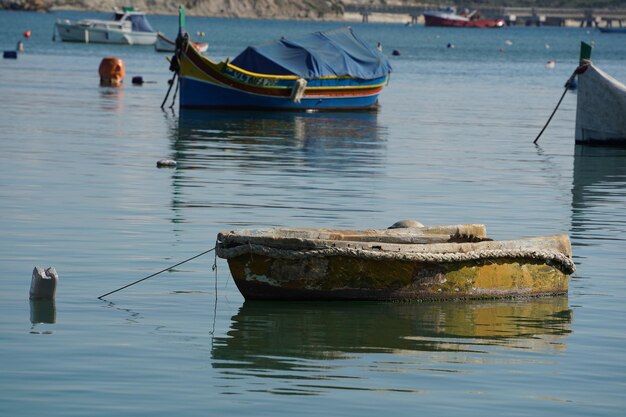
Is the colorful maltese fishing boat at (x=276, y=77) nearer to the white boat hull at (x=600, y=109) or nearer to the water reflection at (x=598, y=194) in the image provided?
the white boat hull at (x=600, y=109)

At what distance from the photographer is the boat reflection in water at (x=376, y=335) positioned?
11.9 metres

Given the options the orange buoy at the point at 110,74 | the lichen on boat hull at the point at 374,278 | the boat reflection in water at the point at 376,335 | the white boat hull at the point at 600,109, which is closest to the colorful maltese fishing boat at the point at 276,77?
the white boat hull at the point at 600,109

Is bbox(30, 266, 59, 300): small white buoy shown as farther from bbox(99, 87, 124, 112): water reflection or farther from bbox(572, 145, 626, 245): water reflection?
bbox(99, 87, 124, 112): water reflection

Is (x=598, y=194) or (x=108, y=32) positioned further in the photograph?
(x=108, y=32)

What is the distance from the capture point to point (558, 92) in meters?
65.2

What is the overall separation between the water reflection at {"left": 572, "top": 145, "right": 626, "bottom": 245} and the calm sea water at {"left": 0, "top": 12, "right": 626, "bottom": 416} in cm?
8

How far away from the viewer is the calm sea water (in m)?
11.0

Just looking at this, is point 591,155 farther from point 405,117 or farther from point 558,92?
point 558,92

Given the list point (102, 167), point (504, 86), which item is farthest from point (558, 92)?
point (102, 167)

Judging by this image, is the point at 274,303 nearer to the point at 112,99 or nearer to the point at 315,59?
the point at 315,59

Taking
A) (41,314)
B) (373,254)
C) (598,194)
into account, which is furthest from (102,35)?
(41,314)

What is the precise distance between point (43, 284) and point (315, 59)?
31.5 m

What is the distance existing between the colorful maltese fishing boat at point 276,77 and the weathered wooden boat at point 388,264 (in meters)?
28.6

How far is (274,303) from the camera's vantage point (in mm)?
14359
